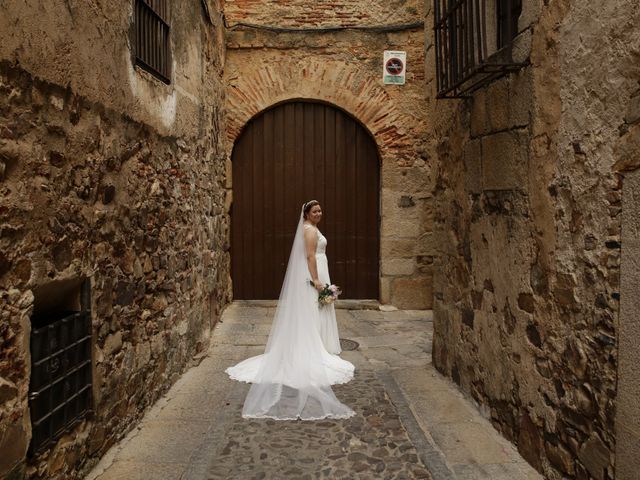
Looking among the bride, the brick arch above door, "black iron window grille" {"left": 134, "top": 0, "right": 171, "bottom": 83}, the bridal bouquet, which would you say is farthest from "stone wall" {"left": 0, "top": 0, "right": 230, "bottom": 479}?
the brick arch above door

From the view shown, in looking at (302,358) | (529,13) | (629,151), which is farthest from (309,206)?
(629,151)

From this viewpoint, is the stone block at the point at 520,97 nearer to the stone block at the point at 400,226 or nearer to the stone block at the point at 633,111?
the stone block at the point at 633,111

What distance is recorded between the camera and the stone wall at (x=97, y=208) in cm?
221

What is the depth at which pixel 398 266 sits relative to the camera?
7.58 m

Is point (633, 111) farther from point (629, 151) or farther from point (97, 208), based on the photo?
point (97, 208)

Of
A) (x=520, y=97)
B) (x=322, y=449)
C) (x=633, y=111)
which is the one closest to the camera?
(x=633, y=111)

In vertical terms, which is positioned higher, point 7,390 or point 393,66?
point 393,66

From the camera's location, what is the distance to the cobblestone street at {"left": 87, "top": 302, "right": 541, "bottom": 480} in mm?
2998

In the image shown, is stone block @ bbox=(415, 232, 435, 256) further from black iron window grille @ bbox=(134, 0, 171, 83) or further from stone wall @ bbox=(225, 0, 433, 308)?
black iron window grille @ bbox=(134, 0, 171, 83)

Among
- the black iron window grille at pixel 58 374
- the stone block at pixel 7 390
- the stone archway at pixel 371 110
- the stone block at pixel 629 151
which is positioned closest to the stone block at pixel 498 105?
Result: the stone block at pixel 629 151

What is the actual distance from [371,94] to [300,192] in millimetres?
1558

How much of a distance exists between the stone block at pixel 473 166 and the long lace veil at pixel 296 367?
5.60ft

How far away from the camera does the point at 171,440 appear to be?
11.1 ft

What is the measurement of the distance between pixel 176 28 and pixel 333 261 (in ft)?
13.1
